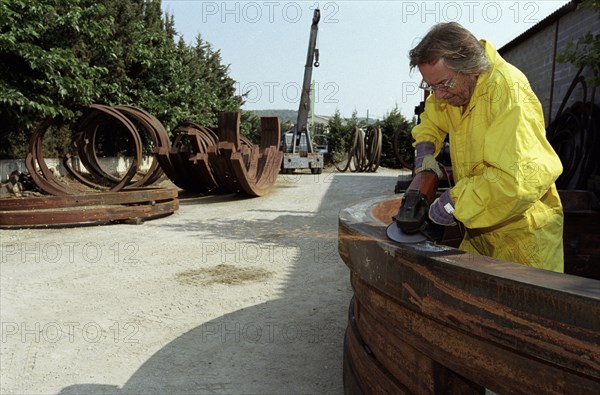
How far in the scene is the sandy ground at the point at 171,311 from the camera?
256cm

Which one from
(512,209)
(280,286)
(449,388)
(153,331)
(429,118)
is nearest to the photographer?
(449,388)

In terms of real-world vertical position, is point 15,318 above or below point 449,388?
below

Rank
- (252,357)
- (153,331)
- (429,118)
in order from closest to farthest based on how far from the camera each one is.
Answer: (429,118), (252,357), (153,331)

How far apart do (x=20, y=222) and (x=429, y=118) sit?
6.14 metres

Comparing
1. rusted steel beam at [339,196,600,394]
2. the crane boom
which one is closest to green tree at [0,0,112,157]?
the crane boom

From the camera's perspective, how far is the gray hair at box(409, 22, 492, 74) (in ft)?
5.41

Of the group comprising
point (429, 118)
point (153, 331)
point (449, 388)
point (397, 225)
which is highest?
point (429, 118)

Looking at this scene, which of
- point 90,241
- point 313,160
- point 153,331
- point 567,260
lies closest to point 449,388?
point 567,260

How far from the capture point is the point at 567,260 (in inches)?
115

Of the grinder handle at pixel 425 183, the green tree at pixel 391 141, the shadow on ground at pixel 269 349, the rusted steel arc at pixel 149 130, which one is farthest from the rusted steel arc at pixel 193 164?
the green tree at pixel 391 141

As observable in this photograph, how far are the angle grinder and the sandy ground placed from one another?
3.82ft

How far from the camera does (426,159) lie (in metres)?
2.10

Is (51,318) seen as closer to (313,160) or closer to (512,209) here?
(512,209)

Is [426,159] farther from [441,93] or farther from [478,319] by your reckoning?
[478,319]
